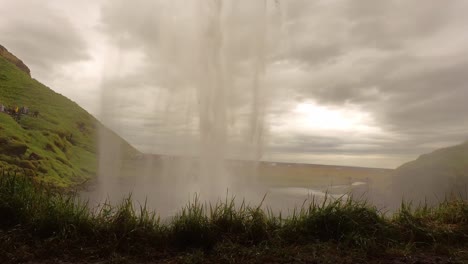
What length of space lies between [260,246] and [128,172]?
81339mm

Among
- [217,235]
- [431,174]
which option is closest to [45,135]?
[217,235]

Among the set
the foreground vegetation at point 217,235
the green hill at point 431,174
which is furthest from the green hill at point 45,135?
the green hill at point 431,174

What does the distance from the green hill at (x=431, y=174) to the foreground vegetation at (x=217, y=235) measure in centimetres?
7736

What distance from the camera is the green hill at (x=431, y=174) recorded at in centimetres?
7756

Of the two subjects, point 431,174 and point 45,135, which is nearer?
point 45,135

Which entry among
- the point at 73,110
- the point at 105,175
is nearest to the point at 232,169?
the point at 105,175

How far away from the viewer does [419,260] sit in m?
5.55

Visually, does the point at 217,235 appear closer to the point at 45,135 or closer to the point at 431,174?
the point at 45,135

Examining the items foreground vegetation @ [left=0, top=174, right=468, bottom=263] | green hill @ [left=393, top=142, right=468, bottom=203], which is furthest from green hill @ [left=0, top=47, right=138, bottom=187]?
green hill @ [left=393, top=142, right=468, bottom=203]

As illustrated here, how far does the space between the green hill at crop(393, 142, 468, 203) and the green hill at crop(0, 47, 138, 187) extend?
73285 mm

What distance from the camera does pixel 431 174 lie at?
9088 cm

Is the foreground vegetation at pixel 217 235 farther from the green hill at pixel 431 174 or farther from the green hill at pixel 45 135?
the green hill at pixel 431 174

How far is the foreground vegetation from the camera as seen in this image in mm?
5492

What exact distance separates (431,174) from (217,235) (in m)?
102
